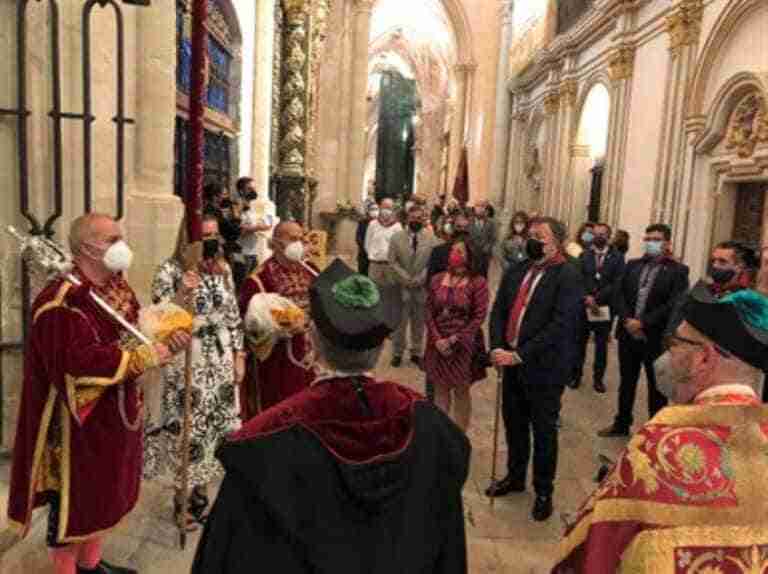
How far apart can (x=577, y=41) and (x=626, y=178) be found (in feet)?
14.9

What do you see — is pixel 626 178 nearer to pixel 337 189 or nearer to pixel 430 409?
pixel 337 189

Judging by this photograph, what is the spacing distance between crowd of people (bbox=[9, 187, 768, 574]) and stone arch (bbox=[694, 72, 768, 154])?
388 centimetres

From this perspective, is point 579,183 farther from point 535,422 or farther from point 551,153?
point 535,422

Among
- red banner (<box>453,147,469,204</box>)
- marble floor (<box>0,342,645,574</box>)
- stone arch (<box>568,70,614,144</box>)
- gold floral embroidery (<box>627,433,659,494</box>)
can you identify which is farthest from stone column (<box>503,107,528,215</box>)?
gold floral embroidery (<box>627,433,659,494</box>)

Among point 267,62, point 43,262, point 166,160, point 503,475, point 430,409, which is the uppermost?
point 267,62

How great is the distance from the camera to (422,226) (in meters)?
7.14

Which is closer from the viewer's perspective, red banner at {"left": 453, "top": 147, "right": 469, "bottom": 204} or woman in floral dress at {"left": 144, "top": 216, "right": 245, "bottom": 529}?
woman in floral dress at {"left": 144, "top": 216, "right": 245, "bottom": 529}

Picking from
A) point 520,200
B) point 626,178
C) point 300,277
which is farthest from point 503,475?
point 520,200

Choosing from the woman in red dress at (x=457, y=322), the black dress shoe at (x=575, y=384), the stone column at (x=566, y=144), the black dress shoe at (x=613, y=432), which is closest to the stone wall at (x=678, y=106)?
the stone column at (x=566, y=144)

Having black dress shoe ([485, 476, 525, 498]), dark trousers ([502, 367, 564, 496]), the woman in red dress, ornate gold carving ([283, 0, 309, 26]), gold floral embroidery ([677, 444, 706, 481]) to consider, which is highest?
ornate gold carving ([283, 0, 309, 26])

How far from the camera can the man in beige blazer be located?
23.1 feet

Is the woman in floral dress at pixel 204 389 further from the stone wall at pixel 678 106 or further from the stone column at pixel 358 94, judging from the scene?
the stone column at pixel 358 94

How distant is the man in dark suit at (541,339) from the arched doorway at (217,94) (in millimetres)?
3883

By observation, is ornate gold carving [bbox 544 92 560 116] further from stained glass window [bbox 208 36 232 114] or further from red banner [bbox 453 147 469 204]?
stained glass window [bbox 208 36 232 114]
